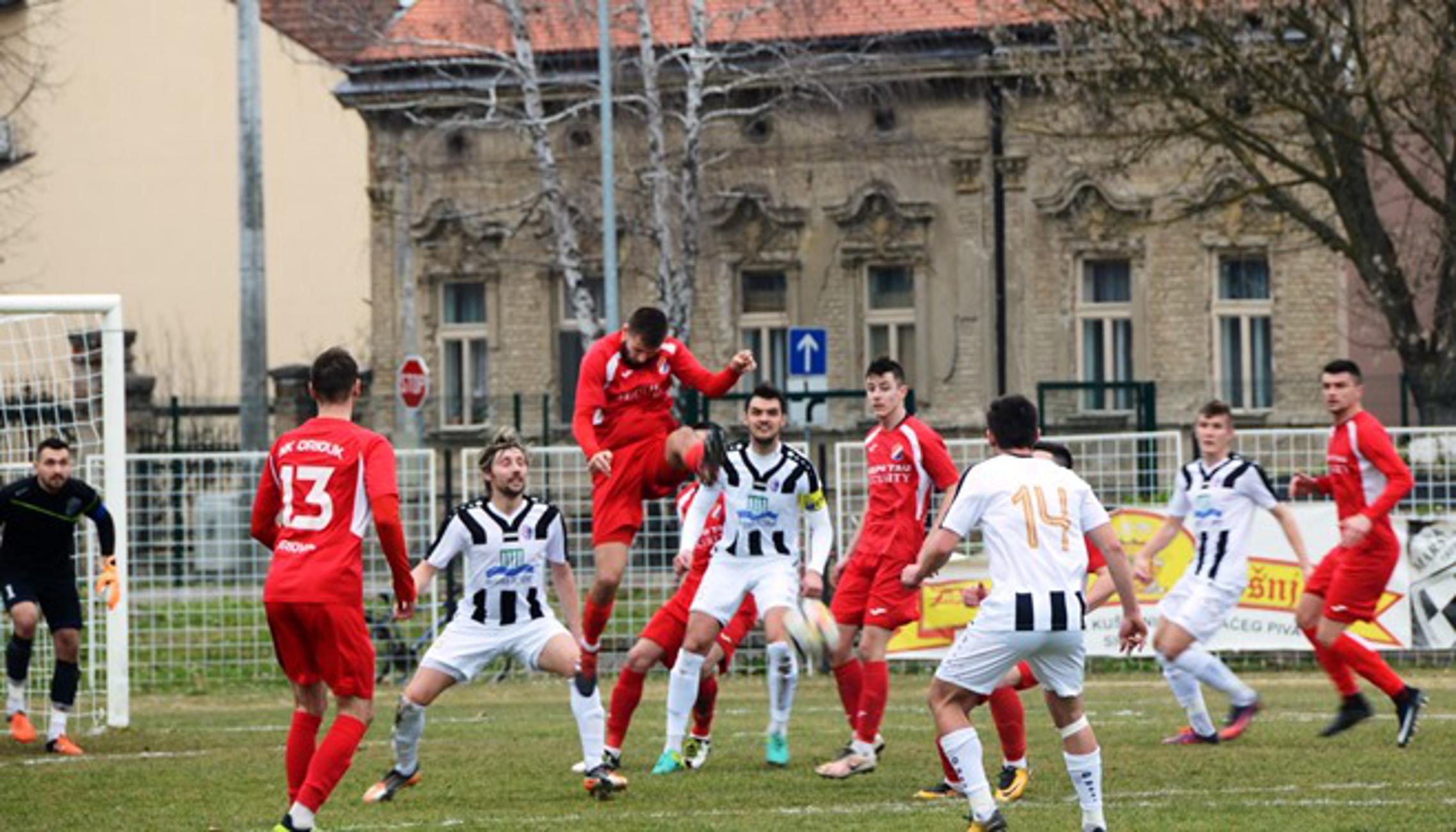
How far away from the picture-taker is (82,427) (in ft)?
69.8

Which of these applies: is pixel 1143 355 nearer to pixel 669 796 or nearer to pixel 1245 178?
pixel 1245 178

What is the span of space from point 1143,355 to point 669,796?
28492mm

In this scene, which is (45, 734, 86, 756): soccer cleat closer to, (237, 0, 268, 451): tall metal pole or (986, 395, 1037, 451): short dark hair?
(986, 395, 1037, 451): short dark hair

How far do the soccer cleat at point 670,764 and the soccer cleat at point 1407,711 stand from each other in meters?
4.29

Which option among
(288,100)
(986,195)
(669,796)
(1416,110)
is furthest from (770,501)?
(288,100)

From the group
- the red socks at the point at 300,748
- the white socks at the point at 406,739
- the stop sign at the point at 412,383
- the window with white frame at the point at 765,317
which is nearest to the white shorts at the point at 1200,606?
the white socks at the point at 406,739

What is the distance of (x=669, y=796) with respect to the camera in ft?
42.9

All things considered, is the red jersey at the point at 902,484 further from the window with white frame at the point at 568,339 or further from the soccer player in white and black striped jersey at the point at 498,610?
the window with white frame at the point at 568,339

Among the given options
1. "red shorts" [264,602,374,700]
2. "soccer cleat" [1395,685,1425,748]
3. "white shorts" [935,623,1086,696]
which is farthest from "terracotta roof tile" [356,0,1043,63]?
"white shorts" [935,623,1086,696]

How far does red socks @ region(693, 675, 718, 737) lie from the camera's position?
15.0m

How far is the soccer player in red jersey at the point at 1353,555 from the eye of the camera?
1535 centimetres

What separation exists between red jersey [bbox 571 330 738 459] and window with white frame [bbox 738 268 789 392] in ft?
89.0

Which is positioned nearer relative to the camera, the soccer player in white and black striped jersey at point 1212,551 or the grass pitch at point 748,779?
the grass pitch at point 748,779

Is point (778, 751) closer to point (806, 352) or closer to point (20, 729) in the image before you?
point (20, 729)
